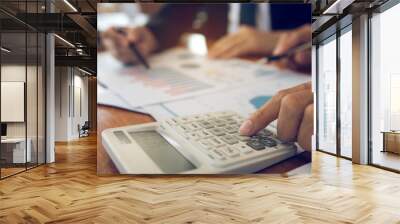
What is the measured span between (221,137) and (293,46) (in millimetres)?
1716

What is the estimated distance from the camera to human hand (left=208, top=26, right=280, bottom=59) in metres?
5.71

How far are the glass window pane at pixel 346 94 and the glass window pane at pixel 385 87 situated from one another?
30.3 inches

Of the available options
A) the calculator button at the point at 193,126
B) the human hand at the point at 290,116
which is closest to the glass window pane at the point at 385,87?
the human hand at the point at 290,116

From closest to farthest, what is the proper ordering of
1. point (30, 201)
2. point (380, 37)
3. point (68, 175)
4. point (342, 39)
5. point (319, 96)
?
point (30, 201), point (68, 175), point (380, 37), point (342, 39), point (319, 96)

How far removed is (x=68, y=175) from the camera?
19.8ft

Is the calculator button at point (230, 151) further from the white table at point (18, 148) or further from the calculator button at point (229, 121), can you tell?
the white table at point (18, 148)

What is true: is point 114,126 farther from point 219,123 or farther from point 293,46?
point 293,46

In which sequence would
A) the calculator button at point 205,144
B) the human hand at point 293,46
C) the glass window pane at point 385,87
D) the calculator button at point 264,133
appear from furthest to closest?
the glass window pane at point 385,87 → the human hand at point 293,46 → the calculator button at point 264,133 → the calculator button at point 205,144

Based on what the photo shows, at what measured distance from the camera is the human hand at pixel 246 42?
571 centimetres

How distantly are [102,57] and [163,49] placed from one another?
0.90 metres

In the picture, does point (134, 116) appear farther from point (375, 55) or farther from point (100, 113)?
point (375, 55)

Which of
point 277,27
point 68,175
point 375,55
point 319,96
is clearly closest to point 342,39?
point 375,55

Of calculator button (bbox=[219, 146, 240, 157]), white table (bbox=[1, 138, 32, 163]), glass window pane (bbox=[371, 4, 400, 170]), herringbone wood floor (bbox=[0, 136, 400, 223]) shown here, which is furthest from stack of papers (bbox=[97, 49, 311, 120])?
glass window pane (bbox=[371, 4, 400, 170])

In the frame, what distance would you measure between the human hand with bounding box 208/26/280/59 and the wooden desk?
56.3 inches
